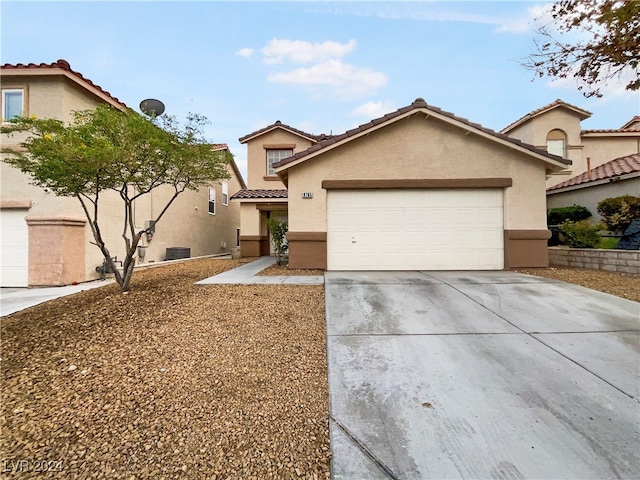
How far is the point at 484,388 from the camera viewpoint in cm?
303

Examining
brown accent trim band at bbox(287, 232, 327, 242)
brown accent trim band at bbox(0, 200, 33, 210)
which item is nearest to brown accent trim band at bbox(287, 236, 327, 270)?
brown accent trim band at bbox(287, 232, 327, 242)

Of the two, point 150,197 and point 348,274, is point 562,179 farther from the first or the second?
point 150,197

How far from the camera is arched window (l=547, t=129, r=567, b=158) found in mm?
15766

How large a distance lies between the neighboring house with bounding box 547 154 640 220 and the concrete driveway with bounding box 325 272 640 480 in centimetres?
781

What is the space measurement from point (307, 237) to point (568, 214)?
11.3 metres

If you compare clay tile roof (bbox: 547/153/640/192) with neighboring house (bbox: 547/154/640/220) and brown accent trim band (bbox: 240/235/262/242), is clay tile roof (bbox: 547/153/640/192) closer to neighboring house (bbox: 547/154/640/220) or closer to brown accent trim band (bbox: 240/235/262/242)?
neighboring house (bbox: 547/154/640/220)

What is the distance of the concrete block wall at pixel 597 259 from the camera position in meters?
7.90

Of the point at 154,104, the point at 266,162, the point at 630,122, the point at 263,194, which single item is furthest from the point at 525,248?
the point at 630,122

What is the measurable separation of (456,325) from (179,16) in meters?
11.3

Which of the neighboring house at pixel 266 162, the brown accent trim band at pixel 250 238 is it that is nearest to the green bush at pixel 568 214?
the neighboring house at pixel 266 162

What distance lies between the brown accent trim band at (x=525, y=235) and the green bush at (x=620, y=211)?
3436 millimetres

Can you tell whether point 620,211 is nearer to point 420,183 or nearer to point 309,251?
point 420,183

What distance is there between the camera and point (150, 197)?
11.9 meters

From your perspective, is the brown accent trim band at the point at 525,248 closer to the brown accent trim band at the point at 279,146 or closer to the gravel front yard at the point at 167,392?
the gravel front yard at the point at 167,392
